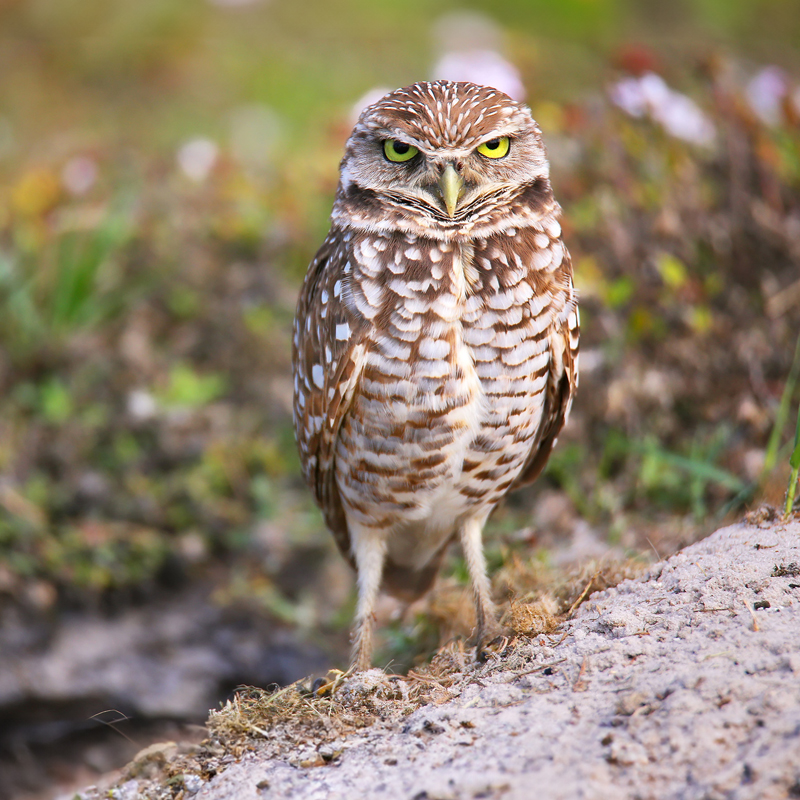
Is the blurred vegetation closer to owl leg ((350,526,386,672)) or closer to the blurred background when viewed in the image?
the blurred background

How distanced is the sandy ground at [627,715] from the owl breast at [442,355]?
1.97 feet

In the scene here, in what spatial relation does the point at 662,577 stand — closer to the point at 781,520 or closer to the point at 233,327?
the point at 781,520

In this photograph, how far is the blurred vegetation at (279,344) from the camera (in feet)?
12.0

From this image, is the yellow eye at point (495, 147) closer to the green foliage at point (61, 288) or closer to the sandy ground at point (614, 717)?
the sandy ground at point (614, 717)

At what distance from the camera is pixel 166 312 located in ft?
15.8

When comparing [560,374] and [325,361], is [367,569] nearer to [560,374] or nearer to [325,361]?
[325,361]

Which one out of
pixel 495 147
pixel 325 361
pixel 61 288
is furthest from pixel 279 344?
pixel 495 147

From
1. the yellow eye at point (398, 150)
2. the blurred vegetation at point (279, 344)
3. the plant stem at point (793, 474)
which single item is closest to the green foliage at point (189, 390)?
the blurred vegetation at point (279, 344)

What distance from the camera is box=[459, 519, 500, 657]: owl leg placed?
8.22 ft

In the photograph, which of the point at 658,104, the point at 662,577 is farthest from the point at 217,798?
the point at 658,104

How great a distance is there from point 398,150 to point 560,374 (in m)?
0.86

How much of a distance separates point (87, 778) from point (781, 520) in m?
3.16

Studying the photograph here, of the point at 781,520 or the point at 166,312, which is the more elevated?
the point at 166,312

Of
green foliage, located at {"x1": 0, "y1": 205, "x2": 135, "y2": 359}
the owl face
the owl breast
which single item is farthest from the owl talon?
green foliage, located at {"x1": 0, "y1": 205, "x2": 135, "y2": 359}
